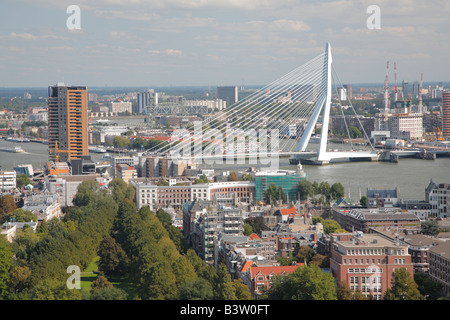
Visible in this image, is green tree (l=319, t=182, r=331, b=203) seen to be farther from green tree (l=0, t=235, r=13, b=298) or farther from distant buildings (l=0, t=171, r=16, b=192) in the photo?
green tree (l=0, t=235, r=13, b=298)

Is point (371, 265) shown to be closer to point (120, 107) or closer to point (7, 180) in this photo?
point (7, 180)

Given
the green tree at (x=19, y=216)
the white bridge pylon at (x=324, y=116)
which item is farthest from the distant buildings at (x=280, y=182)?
the white bridge pylon at (x=324, y=116)

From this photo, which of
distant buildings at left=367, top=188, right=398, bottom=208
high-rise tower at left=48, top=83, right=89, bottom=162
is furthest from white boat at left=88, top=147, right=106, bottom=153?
distant buildings at left=367, top=188, right=398, bottom=208

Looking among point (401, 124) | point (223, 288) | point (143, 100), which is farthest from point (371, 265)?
point (143, 100)
